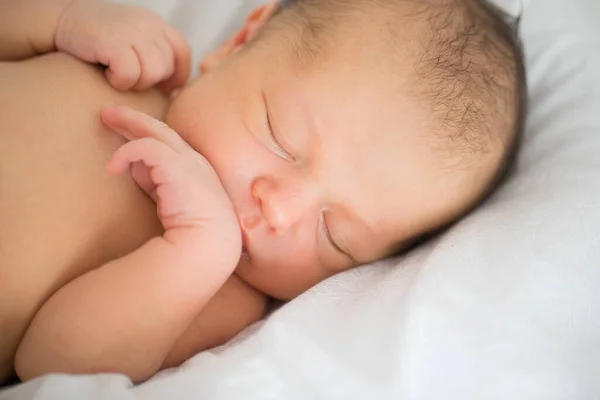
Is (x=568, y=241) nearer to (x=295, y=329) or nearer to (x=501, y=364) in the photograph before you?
(x=501, y=364)

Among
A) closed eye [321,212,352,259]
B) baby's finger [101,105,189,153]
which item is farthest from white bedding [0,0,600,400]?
baby's finger [101,105,189,153]

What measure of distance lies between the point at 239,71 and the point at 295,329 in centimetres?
47

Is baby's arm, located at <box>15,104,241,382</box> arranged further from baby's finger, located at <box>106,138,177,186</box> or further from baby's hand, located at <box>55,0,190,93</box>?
baby's hand, located at <box>55,0,190,93</box>

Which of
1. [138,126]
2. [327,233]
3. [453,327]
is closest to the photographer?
[453,327]

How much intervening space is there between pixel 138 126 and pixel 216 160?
→ 131 mm

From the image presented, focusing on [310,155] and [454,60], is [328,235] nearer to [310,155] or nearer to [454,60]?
[310,155]

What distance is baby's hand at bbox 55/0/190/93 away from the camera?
3.42 feet

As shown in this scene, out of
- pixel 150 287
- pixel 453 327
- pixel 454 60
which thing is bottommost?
pixel 150 287

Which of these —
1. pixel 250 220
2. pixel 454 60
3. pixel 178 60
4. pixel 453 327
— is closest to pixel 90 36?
pixel 178 60

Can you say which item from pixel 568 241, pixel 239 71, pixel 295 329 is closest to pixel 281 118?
pixel 239 71

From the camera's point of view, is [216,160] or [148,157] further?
[216,160]

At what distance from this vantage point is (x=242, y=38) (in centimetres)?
120

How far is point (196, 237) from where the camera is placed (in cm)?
85

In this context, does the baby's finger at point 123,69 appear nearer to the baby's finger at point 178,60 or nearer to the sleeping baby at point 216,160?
the sleeping baby at point 216,160
